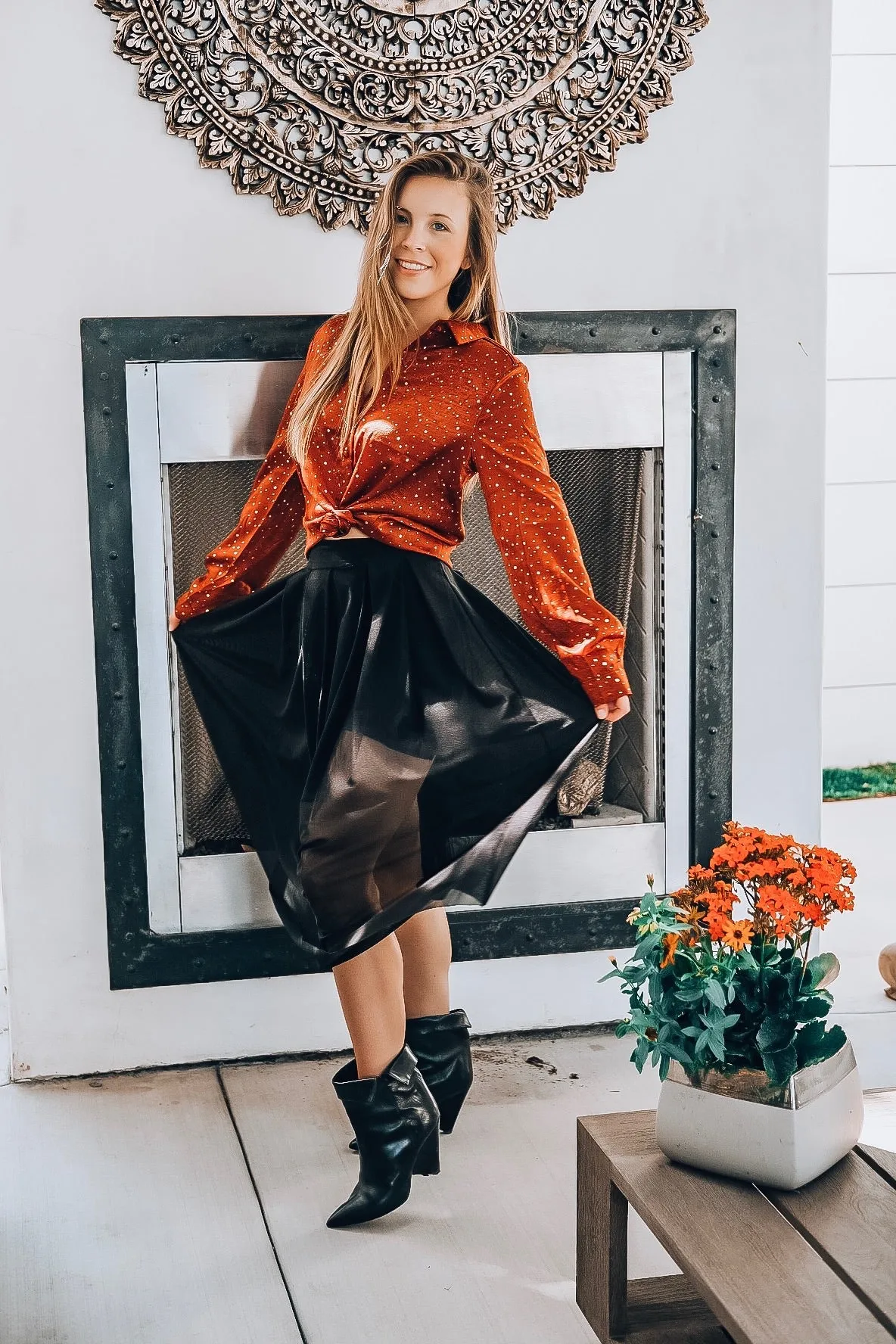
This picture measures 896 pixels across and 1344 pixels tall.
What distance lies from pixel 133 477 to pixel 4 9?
2.96 feet

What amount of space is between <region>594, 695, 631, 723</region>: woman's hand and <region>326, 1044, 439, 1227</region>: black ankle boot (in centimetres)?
67

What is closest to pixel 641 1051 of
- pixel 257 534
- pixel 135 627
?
pixel 257 534

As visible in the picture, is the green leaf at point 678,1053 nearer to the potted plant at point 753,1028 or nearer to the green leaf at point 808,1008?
the potted plant at point 753,1028

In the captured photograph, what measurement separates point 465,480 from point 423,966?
2.99 ft

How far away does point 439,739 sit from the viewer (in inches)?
96.0

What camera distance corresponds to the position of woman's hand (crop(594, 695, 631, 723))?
2.50m

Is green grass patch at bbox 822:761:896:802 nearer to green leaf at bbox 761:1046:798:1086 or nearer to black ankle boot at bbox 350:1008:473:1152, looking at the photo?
black ankle boot at bbox 350:1008:473:1152

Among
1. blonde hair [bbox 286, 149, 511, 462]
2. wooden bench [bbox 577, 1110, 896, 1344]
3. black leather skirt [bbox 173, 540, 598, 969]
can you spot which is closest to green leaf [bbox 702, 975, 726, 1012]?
wooden bench [bbox 577, 1110, 896, 1344]

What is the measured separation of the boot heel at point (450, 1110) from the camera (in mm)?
2648

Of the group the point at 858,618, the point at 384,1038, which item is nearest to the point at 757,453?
the point at 384,1038

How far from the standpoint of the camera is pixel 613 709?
251 cm

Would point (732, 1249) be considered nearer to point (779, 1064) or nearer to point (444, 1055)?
point (779, 1064)

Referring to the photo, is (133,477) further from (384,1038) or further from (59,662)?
(384,1038)

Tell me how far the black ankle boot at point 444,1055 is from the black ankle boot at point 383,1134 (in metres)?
0.21
